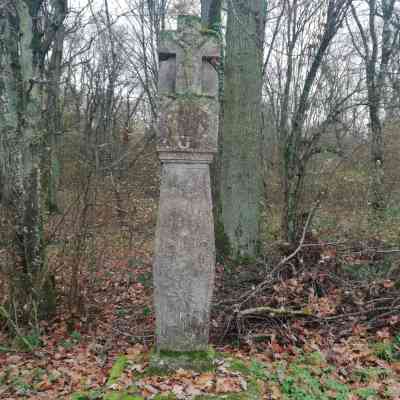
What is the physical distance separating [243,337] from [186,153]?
2.24 m

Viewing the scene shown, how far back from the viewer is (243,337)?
14.8ft

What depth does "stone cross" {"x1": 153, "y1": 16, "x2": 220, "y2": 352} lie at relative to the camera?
3508 millimetres

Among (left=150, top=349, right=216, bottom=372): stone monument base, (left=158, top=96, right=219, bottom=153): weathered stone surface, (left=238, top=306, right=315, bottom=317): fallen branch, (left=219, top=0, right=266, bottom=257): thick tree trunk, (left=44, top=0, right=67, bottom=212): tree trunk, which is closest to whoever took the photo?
(left=158, top=96, right=219, bottom=153): weathered stone surface

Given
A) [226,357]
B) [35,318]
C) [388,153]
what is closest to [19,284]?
[35,318]

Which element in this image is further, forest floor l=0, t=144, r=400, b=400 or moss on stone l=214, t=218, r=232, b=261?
moss on stone l=214, t=218, r=232, b=261

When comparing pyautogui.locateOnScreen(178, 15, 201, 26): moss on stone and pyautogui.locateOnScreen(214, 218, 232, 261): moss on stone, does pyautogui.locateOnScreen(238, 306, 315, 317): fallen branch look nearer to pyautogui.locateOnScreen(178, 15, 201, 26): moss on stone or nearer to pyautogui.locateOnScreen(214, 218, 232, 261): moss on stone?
pyautogui.locateOnScreen(214, 218, 232, 261): moss on stone

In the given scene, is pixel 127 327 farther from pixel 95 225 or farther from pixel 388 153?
pixel 388 153

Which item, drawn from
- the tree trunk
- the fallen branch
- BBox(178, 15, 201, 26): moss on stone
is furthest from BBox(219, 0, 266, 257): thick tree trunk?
BBox(178, 15, 201, 26): moss on stone

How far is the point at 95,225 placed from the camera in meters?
5.57

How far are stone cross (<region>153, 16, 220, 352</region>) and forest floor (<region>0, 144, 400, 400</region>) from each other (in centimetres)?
92

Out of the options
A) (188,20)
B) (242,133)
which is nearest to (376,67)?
(242,133)

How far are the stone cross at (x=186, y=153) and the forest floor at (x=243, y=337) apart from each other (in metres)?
0.92

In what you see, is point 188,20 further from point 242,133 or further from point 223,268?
point 223,268

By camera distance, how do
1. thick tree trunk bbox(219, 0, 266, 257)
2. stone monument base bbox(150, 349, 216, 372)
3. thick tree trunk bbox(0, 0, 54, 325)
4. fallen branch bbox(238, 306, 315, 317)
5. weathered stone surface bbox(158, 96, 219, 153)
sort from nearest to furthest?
weathered stone surface bbox(158, 96, 219, 153), stone monument base bbox(150, 349, 216, 372), fallen branch bbox(238, 306, 315, 317), thick tree trunk bbox(0, 0, 54, 325), thick tree trunk bbox(219, 0, 266, 257)
